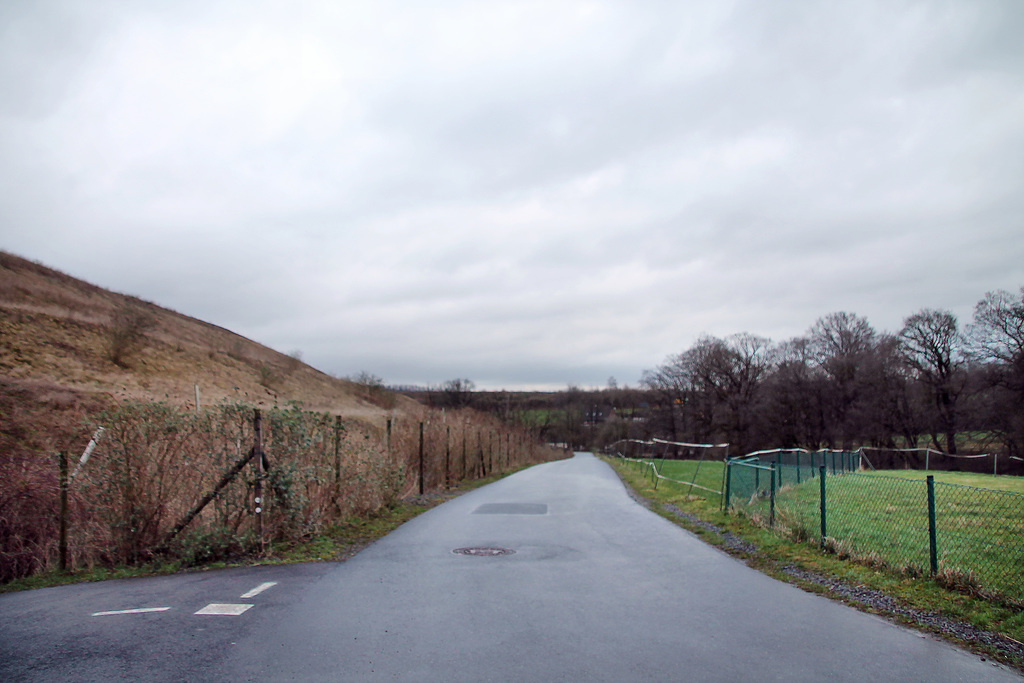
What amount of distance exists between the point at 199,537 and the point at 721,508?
1052cm

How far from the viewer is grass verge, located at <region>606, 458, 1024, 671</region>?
5863 mm

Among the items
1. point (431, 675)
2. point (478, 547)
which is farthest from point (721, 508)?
point (431, 675)

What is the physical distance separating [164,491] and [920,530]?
1151 cm

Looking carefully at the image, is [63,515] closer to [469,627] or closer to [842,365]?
[469,627]

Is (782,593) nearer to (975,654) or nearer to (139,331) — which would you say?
(975,654)

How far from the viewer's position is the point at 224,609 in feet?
21.6

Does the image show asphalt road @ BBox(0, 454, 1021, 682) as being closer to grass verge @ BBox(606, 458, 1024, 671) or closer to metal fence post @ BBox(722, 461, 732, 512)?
grass verge @ BBox(606, 458, 1024, 671)

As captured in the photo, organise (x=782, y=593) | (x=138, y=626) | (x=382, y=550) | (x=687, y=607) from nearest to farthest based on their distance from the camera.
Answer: (x=138, y=626), (x=687, y=607), (x=782, y=593), (x=382, y=550)

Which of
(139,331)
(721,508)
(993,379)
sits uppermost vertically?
(139,331)

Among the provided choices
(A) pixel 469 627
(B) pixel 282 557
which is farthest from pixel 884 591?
(B) pixel 282 557

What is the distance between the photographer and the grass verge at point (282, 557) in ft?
28.1

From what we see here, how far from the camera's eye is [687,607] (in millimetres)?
6762

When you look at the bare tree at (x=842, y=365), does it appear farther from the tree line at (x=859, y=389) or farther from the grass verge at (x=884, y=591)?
the grass verge at (x=884, y=591)

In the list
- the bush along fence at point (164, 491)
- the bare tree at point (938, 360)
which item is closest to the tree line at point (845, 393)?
the bare tree at point (938, 360)
